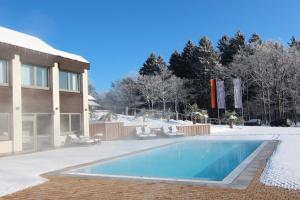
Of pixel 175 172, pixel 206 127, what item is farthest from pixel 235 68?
pixel 175 172

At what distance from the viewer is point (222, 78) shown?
167 feet

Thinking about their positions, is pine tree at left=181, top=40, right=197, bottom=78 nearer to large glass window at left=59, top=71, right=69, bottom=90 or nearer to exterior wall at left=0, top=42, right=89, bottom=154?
exterior wall at left=0, top=42, right=89, bottom=154

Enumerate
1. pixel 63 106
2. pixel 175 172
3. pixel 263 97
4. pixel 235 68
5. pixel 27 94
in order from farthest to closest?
pixel 235 68
pixel 263 97
pixel 63 106
pixel 27 94
pixel 175 172

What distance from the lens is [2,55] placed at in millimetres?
15664

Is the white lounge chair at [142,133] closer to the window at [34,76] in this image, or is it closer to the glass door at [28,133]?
the window at [34,76]

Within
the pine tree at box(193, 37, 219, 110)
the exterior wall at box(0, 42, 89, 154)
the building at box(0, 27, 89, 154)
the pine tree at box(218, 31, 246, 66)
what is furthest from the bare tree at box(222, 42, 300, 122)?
the exterior wall at box(0, 42, 89, 154)

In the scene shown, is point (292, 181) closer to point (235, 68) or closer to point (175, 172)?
point (175, 172)

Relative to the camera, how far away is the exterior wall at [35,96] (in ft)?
52.6

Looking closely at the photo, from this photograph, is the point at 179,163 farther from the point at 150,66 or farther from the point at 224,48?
the point at 224,48

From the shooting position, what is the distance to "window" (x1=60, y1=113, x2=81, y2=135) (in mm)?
19844

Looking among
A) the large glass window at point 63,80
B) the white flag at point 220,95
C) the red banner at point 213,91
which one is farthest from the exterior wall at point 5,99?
the red banner at point 213,91

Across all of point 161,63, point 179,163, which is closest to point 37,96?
point 179,163

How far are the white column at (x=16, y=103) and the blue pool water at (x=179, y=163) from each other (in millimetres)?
5686

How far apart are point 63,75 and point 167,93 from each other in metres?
33.4
